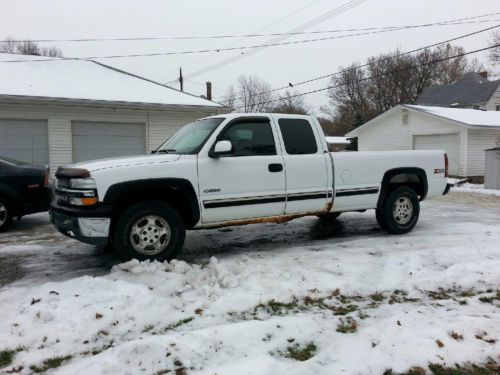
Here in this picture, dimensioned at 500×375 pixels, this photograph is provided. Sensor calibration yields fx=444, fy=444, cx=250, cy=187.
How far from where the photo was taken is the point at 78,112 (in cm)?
1444

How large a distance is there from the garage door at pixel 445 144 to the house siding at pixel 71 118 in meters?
13.8

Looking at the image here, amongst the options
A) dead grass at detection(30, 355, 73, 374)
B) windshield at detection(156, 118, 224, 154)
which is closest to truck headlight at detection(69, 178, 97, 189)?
windshield at detection(156, 118, 224, 154)

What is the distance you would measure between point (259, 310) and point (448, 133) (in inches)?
877

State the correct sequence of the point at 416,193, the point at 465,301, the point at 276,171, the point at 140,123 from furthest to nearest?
1. the point at 140,123
2. the point at 416,193
3. the point at 276,171
4. the point at 465,301

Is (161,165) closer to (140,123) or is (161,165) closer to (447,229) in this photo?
(447,229)

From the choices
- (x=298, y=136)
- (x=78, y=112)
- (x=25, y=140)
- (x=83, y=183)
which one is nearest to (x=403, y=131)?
(x=78, y=112)

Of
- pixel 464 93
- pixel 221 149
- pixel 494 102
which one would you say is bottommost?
pixel 221 149

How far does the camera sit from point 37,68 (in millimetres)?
16188

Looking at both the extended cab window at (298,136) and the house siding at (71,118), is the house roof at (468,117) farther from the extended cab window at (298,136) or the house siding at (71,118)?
the extended cab window at (298,136)

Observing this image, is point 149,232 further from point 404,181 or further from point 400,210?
point 404,181

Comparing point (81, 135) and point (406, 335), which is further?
point (81, 135)

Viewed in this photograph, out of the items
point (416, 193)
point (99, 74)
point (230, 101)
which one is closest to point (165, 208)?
point (416, 193)

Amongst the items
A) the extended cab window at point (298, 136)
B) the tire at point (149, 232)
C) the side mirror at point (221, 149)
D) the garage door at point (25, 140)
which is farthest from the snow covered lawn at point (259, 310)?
the garage door at point (25, 140)

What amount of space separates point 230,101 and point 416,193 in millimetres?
50259
